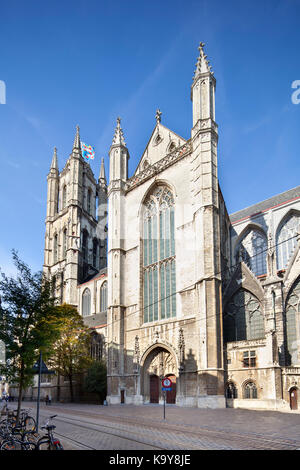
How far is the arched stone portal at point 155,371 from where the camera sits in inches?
1165

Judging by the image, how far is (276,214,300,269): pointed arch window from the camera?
36.2m

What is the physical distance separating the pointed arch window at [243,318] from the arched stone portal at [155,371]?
4756mm

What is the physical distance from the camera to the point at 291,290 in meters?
26.2

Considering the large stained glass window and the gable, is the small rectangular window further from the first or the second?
the gable

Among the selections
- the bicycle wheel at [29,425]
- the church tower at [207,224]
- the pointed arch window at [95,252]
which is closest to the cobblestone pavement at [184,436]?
the bicycle wheel at [29,425]

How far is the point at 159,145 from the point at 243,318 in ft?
60.4

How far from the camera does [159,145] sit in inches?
1474

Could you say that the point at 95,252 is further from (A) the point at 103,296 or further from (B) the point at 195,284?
(B) the point at 195,284

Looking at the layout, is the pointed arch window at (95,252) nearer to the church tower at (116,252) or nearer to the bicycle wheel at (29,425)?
the church tower at (116,252)

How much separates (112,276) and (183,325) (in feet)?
31.7

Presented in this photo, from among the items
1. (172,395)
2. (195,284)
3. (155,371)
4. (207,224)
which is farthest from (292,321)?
(155,371)

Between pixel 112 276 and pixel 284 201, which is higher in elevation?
pixel 284 201
